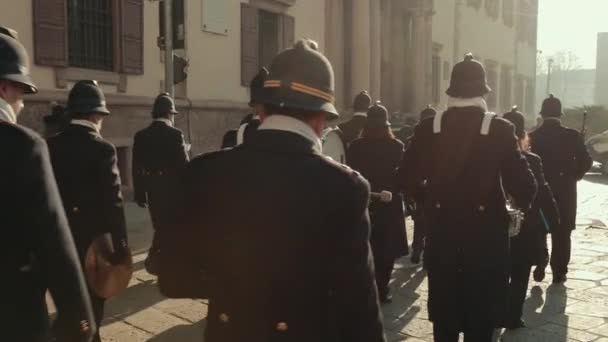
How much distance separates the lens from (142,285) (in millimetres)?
6270

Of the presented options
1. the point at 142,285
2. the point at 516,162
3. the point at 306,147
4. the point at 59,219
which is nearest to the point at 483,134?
the point at 516,162

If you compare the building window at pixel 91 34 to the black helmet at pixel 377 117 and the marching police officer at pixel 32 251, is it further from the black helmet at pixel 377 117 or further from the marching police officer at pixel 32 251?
the marching police officer at pixel 32 251

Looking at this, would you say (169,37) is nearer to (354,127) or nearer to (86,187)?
(354,127)

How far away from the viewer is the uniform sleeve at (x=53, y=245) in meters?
2.09

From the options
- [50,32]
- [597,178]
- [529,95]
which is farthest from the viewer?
[529,95]

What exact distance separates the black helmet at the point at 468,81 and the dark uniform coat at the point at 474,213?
0.10 meters

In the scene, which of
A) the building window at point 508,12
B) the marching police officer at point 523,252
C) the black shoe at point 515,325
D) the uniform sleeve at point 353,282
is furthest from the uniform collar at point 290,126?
the building window at point 508,12

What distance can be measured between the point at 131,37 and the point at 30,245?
378 inches

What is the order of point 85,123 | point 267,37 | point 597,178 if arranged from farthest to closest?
1. point 597,178
2. point 267,37
3. point 85,123

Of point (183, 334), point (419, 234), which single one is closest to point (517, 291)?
point (183, 334)

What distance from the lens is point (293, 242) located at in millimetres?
1896

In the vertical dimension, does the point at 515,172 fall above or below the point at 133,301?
above

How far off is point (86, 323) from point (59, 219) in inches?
13.8

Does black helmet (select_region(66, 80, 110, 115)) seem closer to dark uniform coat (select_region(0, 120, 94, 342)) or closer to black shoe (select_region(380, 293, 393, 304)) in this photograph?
dark uniform coat (select_region(0, 120, 94, 342))
